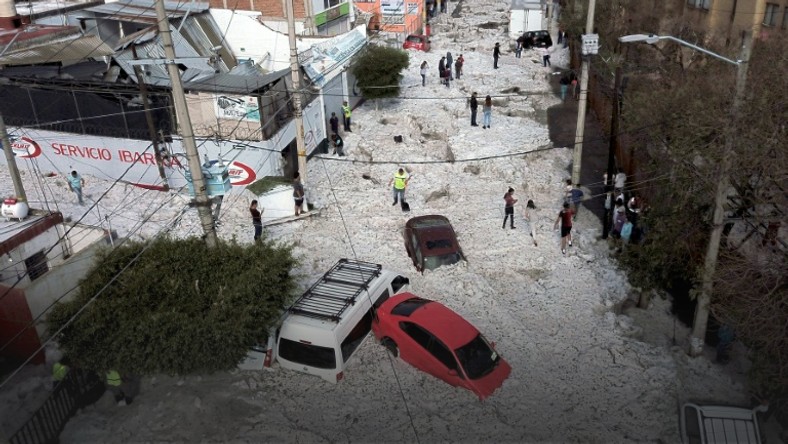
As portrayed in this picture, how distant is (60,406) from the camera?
36.4 feet

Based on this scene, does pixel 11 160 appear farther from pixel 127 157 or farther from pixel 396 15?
pixel 396 15

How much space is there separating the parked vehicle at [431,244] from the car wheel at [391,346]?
3500 mm

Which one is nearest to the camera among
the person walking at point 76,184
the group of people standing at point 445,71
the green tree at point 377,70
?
the person walking at point 76,184

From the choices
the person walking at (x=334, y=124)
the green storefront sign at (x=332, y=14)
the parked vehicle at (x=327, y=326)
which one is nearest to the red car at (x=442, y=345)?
the parked vehicle at (x=327, y=326)

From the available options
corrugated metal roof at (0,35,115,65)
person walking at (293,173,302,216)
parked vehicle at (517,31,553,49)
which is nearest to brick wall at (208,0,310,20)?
corrugated metal roof at (0,35,115,65)

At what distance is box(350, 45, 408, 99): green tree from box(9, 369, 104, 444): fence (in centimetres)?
1937

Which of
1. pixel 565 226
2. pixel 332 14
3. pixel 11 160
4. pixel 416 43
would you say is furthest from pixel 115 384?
pixel 416 43

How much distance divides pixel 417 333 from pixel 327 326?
1756 mm

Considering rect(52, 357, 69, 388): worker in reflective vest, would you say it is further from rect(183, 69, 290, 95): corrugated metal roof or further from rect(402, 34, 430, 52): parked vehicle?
rect(402, 34, 430, 52): parked vehicle

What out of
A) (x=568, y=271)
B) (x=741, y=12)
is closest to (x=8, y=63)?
(x=568, y=271)

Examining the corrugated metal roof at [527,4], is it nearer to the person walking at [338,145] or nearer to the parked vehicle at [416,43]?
the parked vehicle at [416,43]

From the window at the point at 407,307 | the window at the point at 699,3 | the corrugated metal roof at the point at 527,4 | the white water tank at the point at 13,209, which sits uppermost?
the window at the point at 699,3

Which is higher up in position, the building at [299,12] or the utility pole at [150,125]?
the building at [299,12]

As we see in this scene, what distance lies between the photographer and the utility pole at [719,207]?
35.6ft
